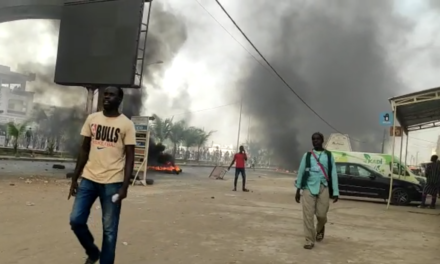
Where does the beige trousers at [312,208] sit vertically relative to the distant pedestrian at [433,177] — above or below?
below

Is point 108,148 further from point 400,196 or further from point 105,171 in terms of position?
point 400,196

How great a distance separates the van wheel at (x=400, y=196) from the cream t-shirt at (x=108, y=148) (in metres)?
11.3

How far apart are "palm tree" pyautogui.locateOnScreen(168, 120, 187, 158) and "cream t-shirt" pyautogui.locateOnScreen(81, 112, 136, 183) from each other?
5152 centimetres

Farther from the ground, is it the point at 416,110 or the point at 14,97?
the point at 14,97

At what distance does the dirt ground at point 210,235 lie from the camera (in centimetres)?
428

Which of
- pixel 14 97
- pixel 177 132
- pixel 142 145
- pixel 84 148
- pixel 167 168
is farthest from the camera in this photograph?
pixel 14 97

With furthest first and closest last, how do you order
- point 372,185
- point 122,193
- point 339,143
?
1. point 339,143
2. point 372,185
3. point 122,193

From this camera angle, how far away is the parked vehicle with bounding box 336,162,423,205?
41.3 ft

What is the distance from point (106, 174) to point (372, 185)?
11576 millimetres

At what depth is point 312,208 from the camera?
17.0ft

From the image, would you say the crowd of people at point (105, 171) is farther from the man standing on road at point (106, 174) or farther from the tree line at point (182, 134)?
the tree line at point (182, 134)

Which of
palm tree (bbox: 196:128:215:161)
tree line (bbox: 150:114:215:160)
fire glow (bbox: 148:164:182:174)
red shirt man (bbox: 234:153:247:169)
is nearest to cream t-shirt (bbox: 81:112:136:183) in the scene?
red shirt man (bbox: 234:153:247:169)

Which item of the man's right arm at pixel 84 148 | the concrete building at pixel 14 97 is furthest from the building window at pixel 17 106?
the man's right arm at pixel 84 148

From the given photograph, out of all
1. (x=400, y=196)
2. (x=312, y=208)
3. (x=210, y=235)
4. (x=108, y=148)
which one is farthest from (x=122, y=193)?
(x=400, y=196)
